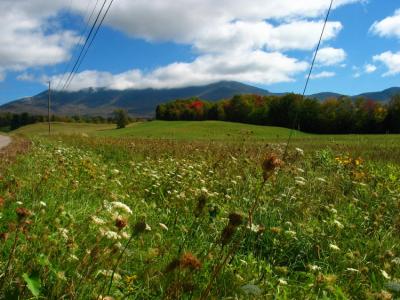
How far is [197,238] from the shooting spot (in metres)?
4.46

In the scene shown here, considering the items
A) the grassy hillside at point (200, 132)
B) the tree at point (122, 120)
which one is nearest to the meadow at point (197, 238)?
the grassy hillside at point (200, 132)

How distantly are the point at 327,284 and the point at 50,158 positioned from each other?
23.0 feet

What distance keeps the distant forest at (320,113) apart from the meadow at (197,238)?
47230 mm

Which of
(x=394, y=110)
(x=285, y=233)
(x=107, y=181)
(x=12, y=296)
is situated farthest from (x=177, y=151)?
(x=394, y=110)

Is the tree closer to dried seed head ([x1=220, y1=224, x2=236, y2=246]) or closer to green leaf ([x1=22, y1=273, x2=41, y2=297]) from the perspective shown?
green leaf ([x1=22, y1=273, x2=41, y2=297])

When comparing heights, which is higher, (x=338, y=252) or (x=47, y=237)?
(x=47, y=237)

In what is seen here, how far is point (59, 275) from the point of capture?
2.58 m

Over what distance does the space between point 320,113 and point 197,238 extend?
76.5 m

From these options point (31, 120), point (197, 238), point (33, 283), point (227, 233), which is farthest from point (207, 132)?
point (31, 120)

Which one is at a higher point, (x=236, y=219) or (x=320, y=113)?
(x=236, y=219)

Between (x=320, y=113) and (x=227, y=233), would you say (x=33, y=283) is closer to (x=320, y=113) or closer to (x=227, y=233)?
(x=227, y=233)

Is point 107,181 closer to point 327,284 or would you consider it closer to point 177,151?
point 327,284

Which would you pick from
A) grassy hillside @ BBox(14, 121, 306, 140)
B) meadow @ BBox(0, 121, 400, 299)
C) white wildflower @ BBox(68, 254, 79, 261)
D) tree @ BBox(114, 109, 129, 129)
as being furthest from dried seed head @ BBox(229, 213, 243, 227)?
tree @ BBox(114, 109, 129, 129)

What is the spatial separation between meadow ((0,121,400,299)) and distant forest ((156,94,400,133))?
4723 cm
